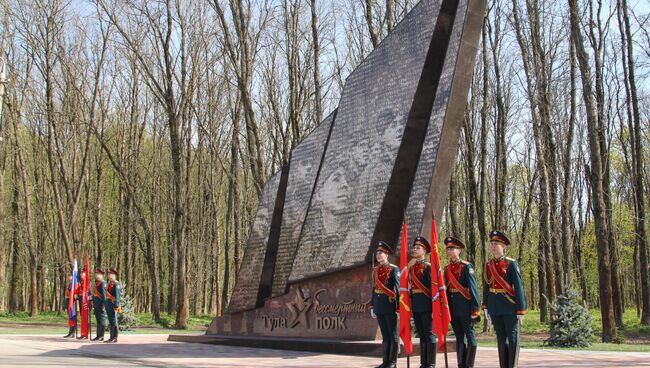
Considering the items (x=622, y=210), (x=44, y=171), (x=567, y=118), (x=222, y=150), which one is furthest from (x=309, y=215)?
(x=622, y=210)

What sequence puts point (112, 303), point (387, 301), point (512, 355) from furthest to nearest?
point (112, 303) < point (387, 301) < point (512, 355)

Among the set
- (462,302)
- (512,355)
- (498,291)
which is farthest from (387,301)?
(512,355)

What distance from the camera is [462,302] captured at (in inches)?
264

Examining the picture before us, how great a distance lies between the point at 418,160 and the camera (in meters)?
9.26

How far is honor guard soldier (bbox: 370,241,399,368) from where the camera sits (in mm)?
7344

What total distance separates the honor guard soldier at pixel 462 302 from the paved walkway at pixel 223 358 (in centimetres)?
75

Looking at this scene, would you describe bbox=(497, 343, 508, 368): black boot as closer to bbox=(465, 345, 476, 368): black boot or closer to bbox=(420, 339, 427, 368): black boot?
bbox=(465, 345, 476, 368): black boot

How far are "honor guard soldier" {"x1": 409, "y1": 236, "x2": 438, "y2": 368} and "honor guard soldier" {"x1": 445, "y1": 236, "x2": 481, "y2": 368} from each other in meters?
0.31

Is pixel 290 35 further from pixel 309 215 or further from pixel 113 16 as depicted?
pixel 309 215

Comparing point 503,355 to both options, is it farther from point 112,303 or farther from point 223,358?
point 112,303

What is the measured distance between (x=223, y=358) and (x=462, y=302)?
3399mm

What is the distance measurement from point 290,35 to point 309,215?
1092 centimetres

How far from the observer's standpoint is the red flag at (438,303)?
6.65 meters

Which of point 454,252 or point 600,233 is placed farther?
point 600,233
